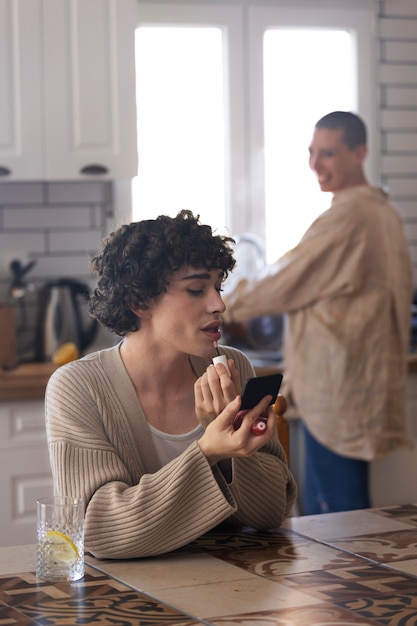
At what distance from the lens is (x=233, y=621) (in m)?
1.28

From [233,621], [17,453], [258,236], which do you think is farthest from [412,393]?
[233,621]

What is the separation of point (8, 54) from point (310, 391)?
1.55m

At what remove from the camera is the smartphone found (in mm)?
1580

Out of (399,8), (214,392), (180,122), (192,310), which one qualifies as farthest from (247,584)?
(399,8)

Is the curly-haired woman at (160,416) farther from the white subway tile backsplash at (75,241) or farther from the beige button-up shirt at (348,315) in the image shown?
the white subway tile backsplash at (75,241)

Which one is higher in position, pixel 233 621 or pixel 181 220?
pixel 181 220

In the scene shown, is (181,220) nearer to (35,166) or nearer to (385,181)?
(35,166)

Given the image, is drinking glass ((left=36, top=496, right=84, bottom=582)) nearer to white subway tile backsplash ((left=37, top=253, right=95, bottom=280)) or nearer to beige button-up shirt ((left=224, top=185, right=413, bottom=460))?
beige button-up shirt ((left=224, top=185, right=413, bottom=460))

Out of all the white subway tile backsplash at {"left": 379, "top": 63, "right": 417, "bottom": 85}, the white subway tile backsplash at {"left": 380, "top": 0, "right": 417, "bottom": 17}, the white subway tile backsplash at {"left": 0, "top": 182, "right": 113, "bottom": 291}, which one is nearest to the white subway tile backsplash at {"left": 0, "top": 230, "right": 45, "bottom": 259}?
the white subway tile backsplash at {"left": 0, "top": 182, "right": 113, "bottom": 291}

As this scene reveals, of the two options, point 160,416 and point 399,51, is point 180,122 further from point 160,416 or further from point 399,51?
point 160,416

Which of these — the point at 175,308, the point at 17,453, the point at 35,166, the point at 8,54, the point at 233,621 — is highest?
the point at 8,54

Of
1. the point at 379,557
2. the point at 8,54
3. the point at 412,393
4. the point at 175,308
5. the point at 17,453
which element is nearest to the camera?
the point at 379,557

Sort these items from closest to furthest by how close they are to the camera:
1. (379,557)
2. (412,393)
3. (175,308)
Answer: (379,557)
(175,308)
(412,393)

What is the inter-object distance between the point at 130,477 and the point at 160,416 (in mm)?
147
